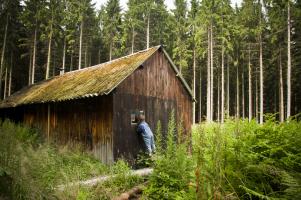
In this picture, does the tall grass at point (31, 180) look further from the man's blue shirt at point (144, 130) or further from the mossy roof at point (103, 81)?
the mossy roof at point (103, 81)

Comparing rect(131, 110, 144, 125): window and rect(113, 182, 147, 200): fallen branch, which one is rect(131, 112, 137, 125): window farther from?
rect(113, 182, 147, 200): fallen branch

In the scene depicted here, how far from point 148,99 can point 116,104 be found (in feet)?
7.13

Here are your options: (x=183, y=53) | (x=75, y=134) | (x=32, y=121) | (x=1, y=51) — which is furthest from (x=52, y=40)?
(x=75, y=134)

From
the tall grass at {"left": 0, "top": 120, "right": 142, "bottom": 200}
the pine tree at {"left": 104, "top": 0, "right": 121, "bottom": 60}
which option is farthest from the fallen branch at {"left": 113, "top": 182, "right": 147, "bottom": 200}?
the pine tree at {"left": 104, "top": 0, "right": 121, "bottom": 60}

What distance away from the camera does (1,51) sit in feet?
122

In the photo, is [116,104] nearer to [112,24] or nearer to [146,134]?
[146,134]

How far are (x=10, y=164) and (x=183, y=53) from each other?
36.6m

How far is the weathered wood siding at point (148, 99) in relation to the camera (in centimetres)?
1312


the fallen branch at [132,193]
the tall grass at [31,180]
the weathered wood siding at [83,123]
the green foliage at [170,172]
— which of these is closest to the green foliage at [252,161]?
the green foliage at [170,172]

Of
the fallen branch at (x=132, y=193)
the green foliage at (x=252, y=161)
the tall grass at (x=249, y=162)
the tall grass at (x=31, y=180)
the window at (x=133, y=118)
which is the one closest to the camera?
the tall grass at (x=249, y=162)

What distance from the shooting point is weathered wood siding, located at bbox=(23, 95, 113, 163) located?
43.1ft

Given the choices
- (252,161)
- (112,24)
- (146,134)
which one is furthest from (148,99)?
(112,24)

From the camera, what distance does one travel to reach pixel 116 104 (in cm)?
1307

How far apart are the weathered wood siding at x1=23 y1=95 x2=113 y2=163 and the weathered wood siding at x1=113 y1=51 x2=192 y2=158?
1.58 feet
